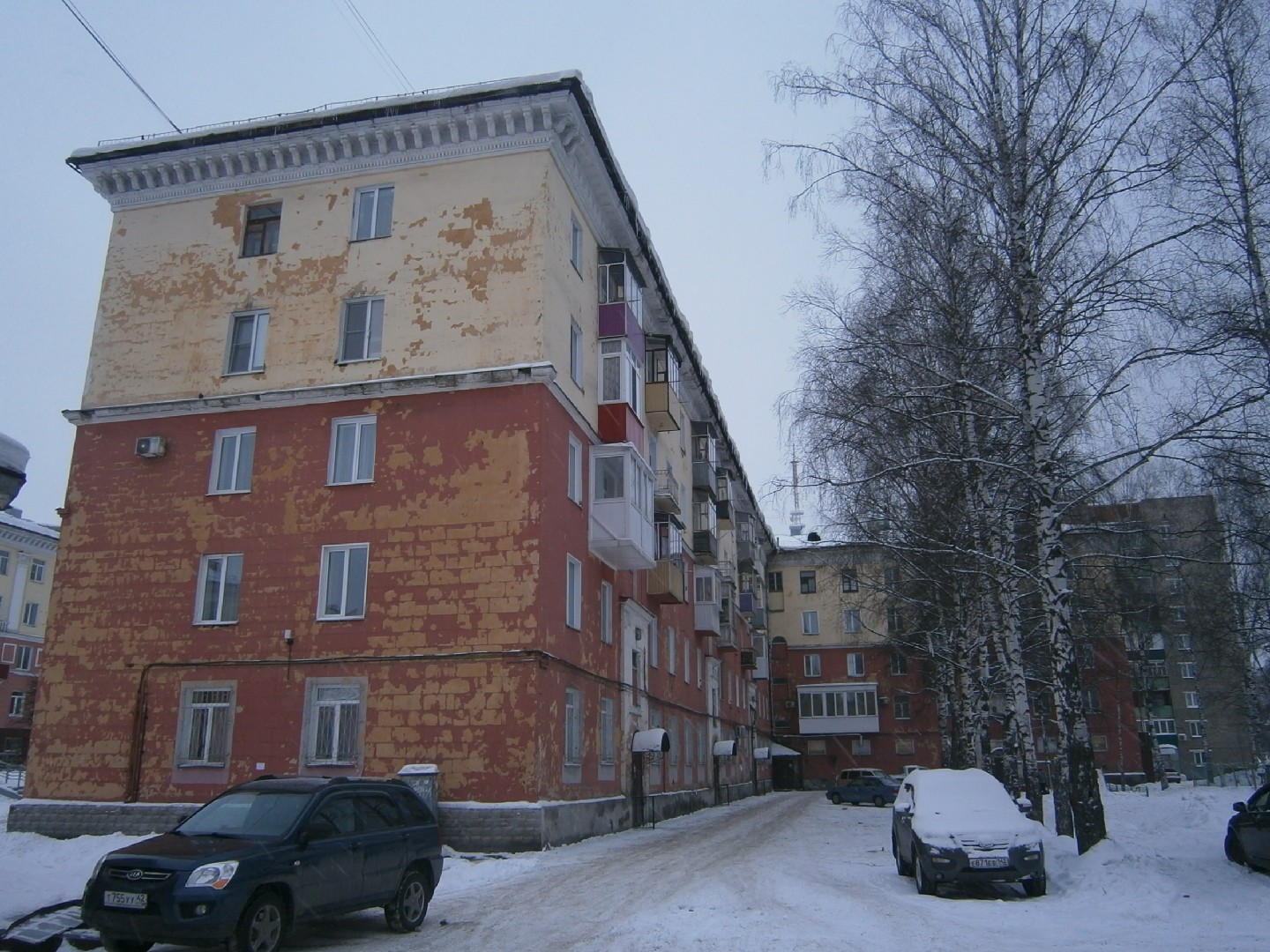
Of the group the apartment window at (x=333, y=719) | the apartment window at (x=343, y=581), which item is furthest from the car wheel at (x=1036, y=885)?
the apartment window at (x=343, y=581)

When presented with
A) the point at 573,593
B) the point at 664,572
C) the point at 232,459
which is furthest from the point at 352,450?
the point at 664,572

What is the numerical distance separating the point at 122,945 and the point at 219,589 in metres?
14.1

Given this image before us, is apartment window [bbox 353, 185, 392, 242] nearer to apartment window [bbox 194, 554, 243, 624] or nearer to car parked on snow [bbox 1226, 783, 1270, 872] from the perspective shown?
apartment window [bbox 194, 554, 243, 624]

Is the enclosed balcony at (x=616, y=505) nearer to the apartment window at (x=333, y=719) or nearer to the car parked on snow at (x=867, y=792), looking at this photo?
the apartment window at (x=333, y=719)

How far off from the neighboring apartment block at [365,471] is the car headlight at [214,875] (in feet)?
34.6

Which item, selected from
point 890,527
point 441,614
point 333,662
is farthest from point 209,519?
point 890,527

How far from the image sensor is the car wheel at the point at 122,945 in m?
8.30

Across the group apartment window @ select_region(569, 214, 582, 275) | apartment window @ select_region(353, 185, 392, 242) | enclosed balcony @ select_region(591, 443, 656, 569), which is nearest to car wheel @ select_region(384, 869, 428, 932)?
enclosed balcony @ select_region(591, 443, 656, 569)

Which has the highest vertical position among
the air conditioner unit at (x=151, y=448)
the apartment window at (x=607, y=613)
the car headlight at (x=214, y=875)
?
the air conditioner unit at (x=151, y=448)

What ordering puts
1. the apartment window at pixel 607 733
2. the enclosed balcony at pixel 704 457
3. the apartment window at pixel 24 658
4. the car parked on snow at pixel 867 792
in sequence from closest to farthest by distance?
the apartment window at pixel 607 733, the enclosed balcony at pixel 704 457, the car parked on snow at pixel 867 792, the apartment window at pixel 24 658

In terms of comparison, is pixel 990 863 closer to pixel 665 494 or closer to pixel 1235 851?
pixel 1235 851

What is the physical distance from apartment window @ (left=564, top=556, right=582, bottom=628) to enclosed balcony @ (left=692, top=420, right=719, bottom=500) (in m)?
16.3

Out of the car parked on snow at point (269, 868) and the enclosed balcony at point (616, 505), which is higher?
the enclosed balcony at point (616, 505)

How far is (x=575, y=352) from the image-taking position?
2339cm
